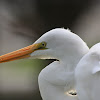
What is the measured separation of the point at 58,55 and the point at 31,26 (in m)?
2.76

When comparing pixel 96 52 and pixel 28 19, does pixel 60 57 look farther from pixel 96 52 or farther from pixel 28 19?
pixel 28 19

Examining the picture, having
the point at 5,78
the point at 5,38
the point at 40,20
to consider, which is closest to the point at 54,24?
the point at 40,20

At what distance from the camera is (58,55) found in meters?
1.41

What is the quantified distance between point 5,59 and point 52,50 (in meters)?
0.27

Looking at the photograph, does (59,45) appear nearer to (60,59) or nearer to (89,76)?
(60,59)

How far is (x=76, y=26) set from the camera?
3.97 meters

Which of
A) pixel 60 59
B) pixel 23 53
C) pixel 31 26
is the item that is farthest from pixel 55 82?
pixel 31 26

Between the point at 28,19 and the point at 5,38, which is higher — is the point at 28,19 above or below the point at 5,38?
above

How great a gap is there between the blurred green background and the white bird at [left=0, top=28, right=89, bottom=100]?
7.92 feet

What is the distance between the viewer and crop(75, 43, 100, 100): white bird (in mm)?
1312

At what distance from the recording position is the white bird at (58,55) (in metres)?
1.38

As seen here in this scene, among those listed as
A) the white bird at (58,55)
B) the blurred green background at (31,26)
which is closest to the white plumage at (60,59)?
the white bird at (58,55)

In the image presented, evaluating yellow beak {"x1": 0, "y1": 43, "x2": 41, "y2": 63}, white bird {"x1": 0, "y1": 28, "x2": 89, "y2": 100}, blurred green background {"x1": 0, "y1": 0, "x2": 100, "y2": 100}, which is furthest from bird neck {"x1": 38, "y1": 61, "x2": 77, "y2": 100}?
blurred green background {"x1": 0, "y1": 0, "x2": 100, "y2": 100}

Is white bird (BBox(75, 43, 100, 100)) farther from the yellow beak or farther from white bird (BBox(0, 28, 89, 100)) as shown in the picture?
the yellow beak
